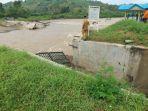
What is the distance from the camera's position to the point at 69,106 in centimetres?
437

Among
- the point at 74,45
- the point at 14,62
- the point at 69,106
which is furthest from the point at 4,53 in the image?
the point at 74,45

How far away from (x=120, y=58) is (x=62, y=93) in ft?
15.3

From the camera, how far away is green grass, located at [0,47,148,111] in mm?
4398

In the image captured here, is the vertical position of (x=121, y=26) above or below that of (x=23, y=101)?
above

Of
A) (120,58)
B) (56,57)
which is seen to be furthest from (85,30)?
(120,58)

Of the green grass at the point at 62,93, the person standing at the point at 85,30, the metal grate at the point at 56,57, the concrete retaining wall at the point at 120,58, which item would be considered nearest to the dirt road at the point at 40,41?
the person standing at the point at 85,30

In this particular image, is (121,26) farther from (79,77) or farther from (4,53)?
(79,77)

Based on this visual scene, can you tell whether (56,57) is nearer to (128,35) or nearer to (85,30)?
(85,30)

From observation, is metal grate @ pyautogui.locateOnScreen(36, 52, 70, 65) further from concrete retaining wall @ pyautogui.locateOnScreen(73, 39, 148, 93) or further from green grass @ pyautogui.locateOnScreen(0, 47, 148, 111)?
green grass @ pyautogui.locateOnScreen(0, 47, 148, 111)

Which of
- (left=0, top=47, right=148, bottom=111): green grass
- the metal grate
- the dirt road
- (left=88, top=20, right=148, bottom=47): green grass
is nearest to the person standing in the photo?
(left=88, top=20, right=148, bottom=47): green grass

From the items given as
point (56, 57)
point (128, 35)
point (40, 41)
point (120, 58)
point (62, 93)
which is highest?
point (128, 35)

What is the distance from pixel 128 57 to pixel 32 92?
4664 millimetres

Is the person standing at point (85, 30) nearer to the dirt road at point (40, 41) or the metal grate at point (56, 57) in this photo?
the metal grate at point (56, 57)

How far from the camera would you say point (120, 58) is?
8883 millimetres
